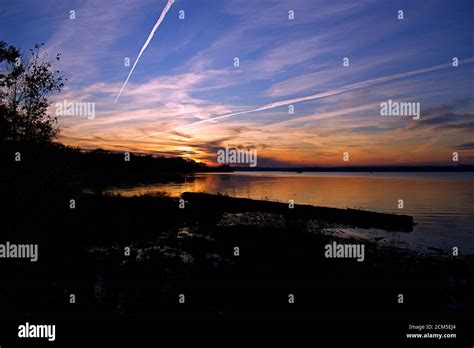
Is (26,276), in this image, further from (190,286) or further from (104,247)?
(190,286)

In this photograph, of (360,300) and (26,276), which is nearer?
(360,300)

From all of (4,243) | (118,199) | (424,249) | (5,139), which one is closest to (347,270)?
(424,249)

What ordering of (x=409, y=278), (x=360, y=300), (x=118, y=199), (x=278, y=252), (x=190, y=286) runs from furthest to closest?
(x=118, y=199), (x=278, y=252), (x=409, y=278), (x=190, y=286), (x=360, y=300)

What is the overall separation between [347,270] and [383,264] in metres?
3.11

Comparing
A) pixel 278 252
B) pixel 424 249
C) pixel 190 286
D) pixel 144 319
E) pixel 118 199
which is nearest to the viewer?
pixel 144 319

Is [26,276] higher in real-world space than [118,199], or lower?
lower

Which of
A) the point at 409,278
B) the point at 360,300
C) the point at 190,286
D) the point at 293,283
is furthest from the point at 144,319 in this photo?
the point at 409,278

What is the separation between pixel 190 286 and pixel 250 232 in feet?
39.6

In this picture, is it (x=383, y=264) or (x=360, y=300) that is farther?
(x=383, y=264)

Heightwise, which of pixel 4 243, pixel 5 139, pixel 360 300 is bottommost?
pixel 360 300

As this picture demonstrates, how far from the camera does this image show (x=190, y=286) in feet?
45.4

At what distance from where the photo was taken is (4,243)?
15812 millimetres

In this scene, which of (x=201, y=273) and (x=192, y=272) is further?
(x=192, y=272)

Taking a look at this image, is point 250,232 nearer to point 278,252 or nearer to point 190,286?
point 278,252
